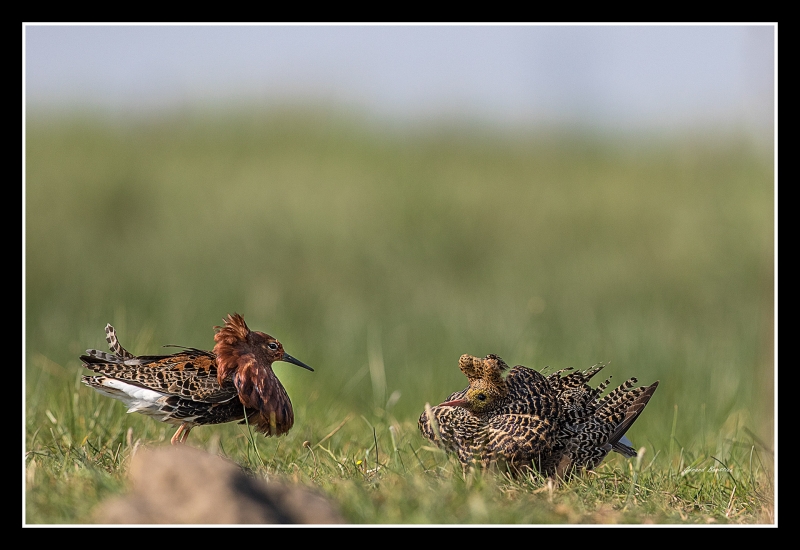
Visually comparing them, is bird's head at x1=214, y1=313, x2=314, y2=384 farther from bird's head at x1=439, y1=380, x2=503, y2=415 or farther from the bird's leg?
bird's head at x1=439, y1=380, x2=503, y2=415

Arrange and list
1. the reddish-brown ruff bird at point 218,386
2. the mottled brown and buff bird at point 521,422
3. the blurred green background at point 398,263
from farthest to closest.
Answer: the blurred green background at point 398,263 → the mottled brown and buff bird at point 521,422 → the reddish-brown ruff bird at point 218,386

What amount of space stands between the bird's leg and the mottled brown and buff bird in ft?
3.99

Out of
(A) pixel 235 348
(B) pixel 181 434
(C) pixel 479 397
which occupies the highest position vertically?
(A) pixel 235 348

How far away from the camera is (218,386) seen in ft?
14.9

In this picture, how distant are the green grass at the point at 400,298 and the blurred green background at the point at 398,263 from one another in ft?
0.17

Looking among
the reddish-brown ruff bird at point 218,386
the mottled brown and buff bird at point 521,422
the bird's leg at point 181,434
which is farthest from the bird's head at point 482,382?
the bird's leg at point 181,434

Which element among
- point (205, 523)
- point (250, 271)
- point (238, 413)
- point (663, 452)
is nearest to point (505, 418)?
point (238, 413)

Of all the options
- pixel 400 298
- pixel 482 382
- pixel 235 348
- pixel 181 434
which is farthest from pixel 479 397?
pixel 400 298

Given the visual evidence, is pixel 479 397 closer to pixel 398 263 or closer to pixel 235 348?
pixel 235 348

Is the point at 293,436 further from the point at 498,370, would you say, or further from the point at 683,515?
the point at 683,515

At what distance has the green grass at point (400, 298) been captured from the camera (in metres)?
4.64

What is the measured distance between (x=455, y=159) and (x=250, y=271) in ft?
21.3

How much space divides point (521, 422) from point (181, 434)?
1.73m

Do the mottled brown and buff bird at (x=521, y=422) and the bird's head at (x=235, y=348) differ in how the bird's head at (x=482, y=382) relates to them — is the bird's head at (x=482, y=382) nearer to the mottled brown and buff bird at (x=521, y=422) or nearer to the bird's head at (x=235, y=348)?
the mottled brown and buff bird at (x=521, y=422)
